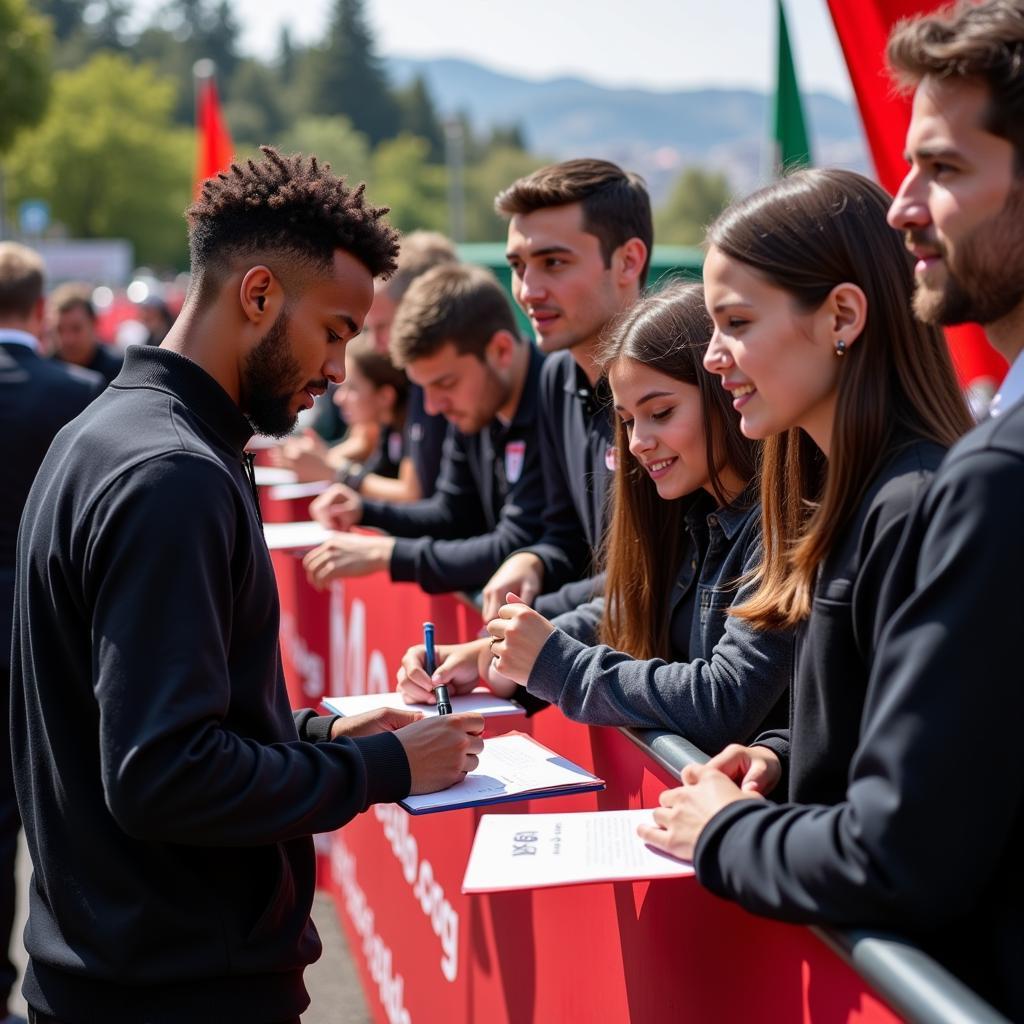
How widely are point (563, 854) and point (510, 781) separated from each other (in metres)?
0.46

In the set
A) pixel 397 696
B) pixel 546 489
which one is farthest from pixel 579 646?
pixel 546 489

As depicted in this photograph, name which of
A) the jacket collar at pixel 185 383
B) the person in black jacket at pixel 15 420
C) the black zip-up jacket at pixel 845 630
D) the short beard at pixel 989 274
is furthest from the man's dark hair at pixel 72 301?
the short beard at pixel 989 274

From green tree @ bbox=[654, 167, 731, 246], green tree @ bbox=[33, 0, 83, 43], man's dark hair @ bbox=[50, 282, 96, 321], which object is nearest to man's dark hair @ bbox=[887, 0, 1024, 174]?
man's dark hair @ bbox=[50, 282, 96, 321]

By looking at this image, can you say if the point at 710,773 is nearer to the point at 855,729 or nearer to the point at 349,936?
the point at 855,729

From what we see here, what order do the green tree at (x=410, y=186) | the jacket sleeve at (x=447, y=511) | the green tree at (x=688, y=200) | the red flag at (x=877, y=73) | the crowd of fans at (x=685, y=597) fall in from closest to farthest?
the crowd of fans at (x=685, y=597), the red flag at (x=877, y=73), the jacket sleeve at (x=447, y=511), the green tree at (x=410, y=186), the green tree at (x=688, y=200)

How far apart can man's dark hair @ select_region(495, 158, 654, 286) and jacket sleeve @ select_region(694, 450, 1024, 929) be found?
2.71m

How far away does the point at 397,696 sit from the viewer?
3.14m

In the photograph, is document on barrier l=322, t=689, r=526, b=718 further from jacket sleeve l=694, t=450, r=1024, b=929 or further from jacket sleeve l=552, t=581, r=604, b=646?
jacket sleeve l=694, t=450, r=1024, b=929

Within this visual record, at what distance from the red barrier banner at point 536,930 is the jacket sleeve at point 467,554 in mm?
85

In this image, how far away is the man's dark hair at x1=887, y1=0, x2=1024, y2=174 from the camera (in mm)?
1601

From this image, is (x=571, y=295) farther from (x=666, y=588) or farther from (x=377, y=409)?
(x=377, y=409)

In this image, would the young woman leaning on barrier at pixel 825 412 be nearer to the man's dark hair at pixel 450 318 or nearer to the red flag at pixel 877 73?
the red flag at pixel 877 73

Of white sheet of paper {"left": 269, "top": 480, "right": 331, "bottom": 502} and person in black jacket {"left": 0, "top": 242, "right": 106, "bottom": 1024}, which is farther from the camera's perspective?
white sheet of paper {"left": 269, "top": 480, "right": 331, "bottom": 502}

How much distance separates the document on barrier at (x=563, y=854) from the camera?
6.22ft
